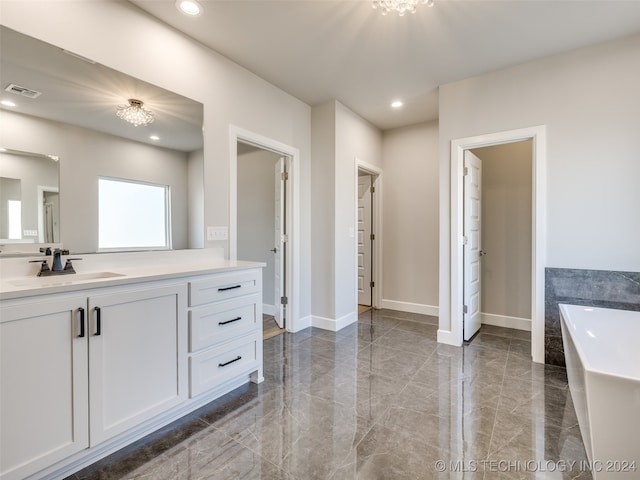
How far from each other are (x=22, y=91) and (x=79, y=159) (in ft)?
1.39

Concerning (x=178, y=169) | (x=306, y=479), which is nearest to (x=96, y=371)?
(x=306, y=479)

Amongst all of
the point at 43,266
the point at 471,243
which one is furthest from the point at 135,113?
the point at 471,243

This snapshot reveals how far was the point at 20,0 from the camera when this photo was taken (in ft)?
5.54

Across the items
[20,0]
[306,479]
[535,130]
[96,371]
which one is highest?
[20,0]

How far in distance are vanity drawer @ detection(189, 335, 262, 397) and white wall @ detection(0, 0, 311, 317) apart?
937 millimetres

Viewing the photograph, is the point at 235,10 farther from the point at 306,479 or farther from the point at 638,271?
the point at 638,271

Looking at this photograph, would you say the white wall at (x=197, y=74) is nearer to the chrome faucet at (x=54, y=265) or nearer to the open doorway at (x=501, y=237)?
the chrome faucet at (x=54, y=265)

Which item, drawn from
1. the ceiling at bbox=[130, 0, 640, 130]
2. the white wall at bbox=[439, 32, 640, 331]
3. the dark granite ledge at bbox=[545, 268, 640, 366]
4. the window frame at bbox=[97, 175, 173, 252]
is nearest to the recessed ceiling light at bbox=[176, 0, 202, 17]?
the ceiling at bbox=[130, 0, 640, 130]

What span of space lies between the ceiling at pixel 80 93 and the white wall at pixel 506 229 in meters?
3.58

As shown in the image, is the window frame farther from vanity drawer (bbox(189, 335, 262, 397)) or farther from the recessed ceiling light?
the recessed ceiling light

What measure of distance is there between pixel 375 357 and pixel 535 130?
259 cm

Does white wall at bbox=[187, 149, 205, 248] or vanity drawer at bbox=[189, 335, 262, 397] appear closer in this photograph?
vanity drawer at bbox=[189, 335, 262, 397]

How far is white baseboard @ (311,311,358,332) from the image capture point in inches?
146

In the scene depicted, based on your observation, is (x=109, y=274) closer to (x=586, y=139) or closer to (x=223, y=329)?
(x=223, y=329)
